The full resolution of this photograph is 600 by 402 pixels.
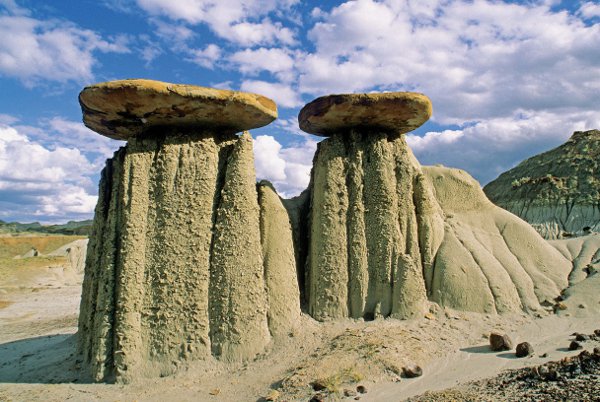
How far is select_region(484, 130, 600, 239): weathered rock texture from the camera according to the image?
67.5 ft

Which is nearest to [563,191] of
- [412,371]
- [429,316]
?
[429,316]

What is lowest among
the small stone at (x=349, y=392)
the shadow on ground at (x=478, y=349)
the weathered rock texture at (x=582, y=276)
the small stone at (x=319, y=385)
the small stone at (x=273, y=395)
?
the small stone at (x=273, y=395)

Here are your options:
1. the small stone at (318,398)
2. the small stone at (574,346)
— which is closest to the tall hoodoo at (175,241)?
the small stone at (318,398)

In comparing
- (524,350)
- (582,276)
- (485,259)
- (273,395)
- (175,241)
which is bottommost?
(273,395)

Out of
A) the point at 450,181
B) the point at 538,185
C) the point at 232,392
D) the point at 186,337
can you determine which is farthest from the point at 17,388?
the point at 538,185

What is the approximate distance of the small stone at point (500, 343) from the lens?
7117mm

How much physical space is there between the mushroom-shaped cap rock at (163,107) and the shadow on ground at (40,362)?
4198 mm

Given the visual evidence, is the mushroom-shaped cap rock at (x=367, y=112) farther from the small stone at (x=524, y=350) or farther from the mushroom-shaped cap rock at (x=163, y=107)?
the small stone at (x=524, y=350)

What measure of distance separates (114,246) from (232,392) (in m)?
3.03

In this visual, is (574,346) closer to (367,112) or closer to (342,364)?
(342,364)

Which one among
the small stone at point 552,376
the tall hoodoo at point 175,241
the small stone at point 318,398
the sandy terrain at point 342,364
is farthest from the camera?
the tall hoodoo at point 175,241

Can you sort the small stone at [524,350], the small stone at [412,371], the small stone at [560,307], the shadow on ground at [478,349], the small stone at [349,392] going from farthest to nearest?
the small stone at [560,307]
the shadow on ground at [478,349]
the small stone at [524,350]
the small stone at [412,371]
the small stone at [349,392]

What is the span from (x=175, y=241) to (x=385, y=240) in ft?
12.6

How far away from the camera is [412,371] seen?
634 cm
